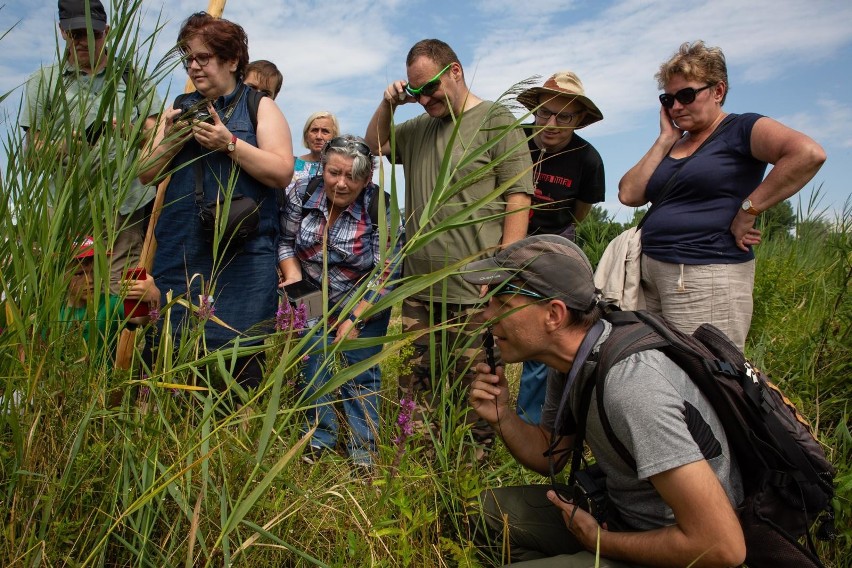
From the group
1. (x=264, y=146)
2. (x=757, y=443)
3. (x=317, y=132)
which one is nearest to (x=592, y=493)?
(x=757, y=443)

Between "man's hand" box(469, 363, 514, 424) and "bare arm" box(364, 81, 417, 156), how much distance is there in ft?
4.10

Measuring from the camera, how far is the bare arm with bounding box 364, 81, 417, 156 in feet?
11.3

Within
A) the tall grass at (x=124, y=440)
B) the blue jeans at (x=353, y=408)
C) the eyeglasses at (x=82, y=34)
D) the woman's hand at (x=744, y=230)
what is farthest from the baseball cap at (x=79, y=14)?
the woman's hand at (x=744, y=230)

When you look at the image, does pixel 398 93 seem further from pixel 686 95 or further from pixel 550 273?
pixel 550 273

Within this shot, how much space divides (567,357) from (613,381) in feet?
0.86

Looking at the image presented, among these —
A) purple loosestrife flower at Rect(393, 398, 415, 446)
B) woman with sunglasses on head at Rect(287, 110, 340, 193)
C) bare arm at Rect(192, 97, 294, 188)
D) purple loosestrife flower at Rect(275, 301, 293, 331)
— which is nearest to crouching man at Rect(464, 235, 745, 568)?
purple loosestrife flower at Rect(393, 398, 415, 446)

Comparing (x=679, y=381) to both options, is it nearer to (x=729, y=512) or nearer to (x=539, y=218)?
(x=729, y=512)

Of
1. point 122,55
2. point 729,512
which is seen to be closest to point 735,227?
point 729,512

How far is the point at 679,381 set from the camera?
6.55ft

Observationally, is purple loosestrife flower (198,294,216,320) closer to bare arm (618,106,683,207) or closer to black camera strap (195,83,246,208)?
black camera strap (195,83,246,208)

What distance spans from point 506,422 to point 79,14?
214cm

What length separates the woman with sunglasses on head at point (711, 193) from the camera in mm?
2916

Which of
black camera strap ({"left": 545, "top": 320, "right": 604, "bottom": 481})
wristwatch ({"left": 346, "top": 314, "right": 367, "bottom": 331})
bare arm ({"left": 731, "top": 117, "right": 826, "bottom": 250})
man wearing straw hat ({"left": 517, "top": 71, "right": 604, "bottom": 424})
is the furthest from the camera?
man wearing straw hat ({"left": 517, "top": 71, "right": 604, "bottom": 424})

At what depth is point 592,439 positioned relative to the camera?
7.29 feet
